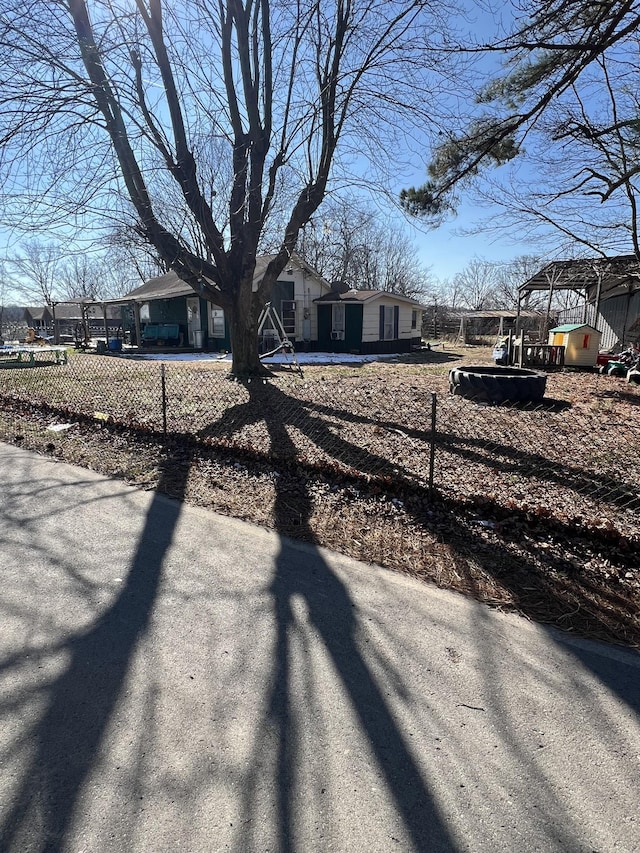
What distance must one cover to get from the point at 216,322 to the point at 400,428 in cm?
1717

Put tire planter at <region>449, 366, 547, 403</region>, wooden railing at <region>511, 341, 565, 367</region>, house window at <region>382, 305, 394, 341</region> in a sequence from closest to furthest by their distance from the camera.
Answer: tire planter at <region>449, 366, 547, 403</region>, wooden railing at <region>511, 341, 565, 367</region>, house window at <region>382, 305, 394, 341</region>

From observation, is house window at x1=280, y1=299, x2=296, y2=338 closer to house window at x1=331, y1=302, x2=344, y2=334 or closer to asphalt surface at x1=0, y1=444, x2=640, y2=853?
house window at x1=331, y1=302, x2=344, y2=334

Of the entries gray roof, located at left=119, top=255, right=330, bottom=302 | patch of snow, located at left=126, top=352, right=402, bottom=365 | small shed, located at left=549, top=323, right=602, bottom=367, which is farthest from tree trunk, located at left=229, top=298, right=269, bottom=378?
small shed, located at left=549, top=323, right=602, bottom=367

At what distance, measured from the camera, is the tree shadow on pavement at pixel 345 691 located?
61.4 inches

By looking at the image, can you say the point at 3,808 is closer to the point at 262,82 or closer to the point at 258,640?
the point at 258,640

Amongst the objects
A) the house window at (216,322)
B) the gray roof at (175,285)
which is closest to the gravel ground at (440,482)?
the gray roof at (175,285)

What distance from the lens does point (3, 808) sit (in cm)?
157

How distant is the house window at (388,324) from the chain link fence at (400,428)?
12893mm

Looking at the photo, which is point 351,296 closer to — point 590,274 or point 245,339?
point 590,274

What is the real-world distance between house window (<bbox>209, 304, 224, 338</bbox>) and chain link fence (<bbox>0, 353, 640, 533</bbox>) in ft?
35.3

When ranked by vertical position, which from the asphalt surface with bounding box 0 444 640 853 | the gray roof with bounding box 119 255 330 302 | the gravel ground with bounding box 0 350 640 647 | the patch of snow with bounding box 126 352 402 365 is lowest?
the asphalt surface with bounding box 0 444 640 853

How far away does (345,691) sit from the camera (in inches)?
83.6

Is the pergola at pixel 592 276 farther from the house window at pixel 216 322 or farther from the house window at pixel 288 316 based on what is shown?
the house window at pixel 216 322

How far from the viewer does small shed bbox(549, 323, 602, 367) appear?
1383 centimetres
